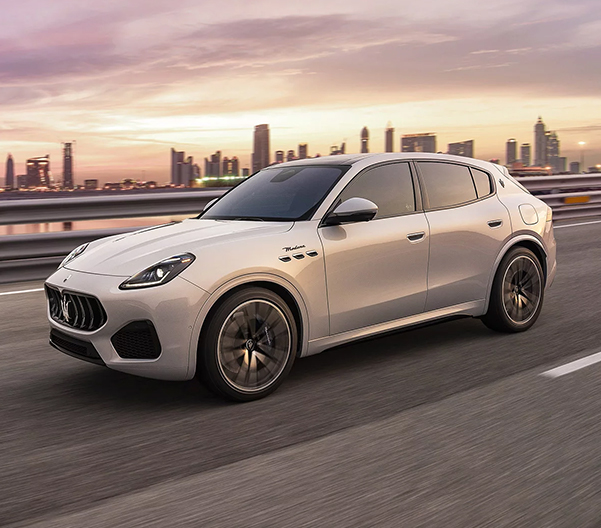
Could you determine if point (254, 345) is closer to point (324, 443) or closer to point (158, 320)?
point (158, 320)

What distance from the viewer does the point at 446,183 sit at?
6.38 meters

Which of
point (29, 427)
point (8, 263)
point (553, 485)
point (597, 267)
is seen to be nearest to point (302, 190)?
point (29, 427)

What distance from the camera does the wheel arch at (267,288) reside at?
4.68 meters

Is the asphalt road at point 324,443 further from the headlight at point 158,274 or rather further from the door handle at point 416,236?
the door handle at point 416,236

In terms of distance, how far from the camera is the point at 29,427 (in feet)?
14.6

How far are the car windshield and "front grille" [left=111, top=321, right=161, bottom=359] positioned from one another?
1.40 m

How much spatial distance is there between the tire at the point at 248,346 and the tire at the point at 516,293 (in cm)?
225

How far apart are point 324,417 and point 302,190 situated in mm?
1918

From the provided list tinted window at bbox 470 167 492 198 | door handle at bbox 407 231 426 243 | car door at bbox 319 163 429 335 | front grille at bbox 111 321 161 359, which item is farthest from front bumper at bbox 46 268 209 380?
tinted window at bbox 470 167 492 198

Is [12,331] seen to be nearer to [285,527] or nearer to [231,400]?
[231,400]

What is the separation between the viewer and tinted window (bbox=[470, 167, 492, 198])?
6652mm

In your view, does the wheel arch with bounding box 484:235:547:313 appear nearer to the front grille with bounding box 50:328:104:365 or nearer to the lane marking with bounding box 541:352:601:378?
the lane marking with bounding box 541:352:601:378

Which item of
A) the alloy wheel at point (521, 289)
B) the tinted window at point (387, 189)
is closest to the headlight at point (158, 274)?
the tinted window at point (387, 189)

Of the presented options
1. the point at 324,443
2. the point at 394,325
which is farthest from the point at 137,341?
the point at 394,325
